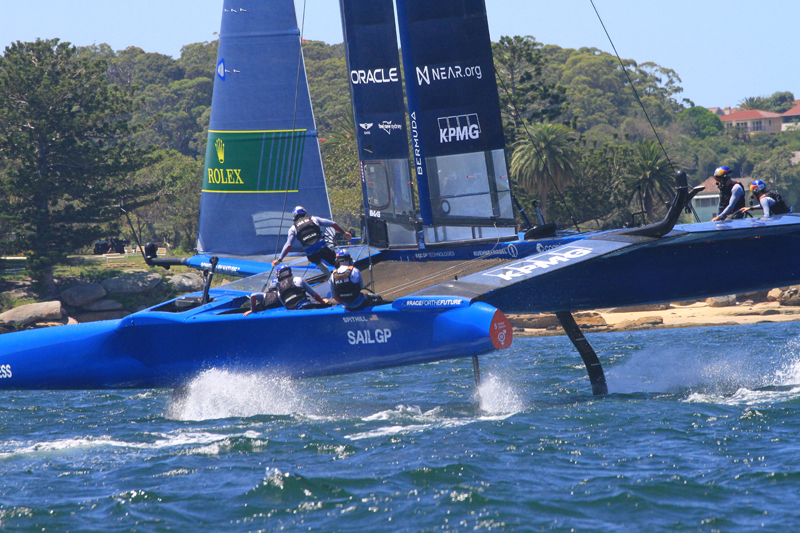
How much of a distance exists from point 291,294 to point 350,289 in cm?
85

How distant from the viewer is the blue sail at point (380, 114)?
457 inches

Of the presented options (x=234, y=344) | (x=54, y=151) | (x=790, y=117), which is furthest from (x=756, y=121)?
(x=234, y=344)

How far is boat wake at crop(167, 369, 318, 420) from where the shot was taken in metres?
8.84

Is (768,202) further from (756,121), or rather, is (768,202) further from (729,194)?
(756,121)

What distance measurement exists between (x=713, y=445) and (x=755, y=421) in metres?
0.96

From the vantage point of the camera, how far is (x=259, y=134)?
542 inches

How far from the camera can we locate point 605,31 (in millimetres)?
10211

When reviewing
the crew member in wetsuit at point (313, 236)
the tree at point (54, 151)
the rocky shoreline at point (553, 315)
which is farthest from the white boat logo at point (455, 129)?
the tree at point (54, 151)

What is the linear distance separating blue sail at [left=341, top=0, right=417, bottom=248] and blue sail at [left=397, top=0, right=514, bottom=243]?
26.5 inches

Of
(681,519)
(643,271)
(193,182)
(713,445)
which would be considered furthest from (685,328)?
(193,182)

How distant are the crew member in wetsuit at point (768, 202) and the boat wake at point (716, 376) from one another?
1.88 m

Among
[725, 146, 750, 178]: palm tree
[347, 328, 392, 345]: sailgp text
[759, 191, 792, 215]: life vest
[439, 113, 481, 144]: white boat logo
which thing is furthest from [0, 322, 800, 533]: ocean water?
[725, 146, 750, 178]: palm tree

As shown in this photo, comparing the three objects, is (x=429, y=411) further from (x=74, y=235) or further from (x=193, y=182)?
(x=193, y=182)

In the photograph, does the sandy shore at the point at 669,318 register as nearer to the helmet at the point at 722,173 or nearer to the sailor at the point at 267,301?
the helmet at the point at 722,173
